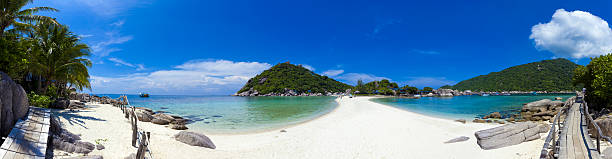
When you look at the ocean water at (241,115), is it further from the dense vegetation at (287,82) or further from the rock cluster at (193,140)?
the dense vegetation at (287,82)

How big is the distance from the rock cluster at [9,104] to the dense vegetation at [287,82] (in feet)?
331

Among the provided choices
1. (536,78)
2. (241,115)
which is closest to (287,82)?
(241,115)

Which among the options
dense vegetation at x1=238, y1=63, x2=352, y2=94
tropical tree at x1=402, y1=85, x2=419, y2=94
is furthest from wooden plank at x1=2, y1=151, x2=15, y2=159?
tropical tree at x1=402, y1=85, x2=419, y2=94

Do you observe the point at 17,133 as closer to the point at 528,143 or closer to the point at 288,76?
the point at 528,143

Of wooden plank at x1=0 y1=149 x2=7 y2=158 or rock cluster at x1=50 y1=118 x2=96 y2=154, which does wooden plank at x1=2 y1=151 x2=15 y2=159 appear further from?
rock cluster at x1=50 y1=118 x2=96 y2=154

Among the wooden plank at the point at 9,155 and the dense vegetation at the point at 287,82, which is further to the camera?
the dense vegetation at the point at 287,82

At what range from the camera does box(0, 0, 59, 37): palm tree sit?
9959 millimetres

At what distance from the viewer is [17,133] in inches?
187

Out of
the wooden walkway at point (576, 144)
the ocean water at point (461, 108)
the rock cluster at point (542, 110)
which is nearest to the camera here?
the wooden walkway at point (576, 144)

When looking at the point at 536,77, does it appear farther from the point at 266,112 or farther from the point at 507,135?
the point at 507,135

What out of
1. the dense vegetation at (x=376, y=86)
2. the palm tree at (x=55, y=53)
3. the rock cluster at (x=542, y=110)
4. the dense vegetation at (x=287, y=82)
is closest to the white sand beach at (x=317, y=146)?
the palm tree at (x=55, y=53)

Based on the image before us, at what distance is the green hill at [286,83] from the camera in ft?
360

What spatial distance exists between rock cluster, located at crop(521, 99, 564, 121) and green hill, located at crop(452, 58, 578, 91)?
384 ft

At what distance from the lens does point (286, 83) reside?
114 metres
